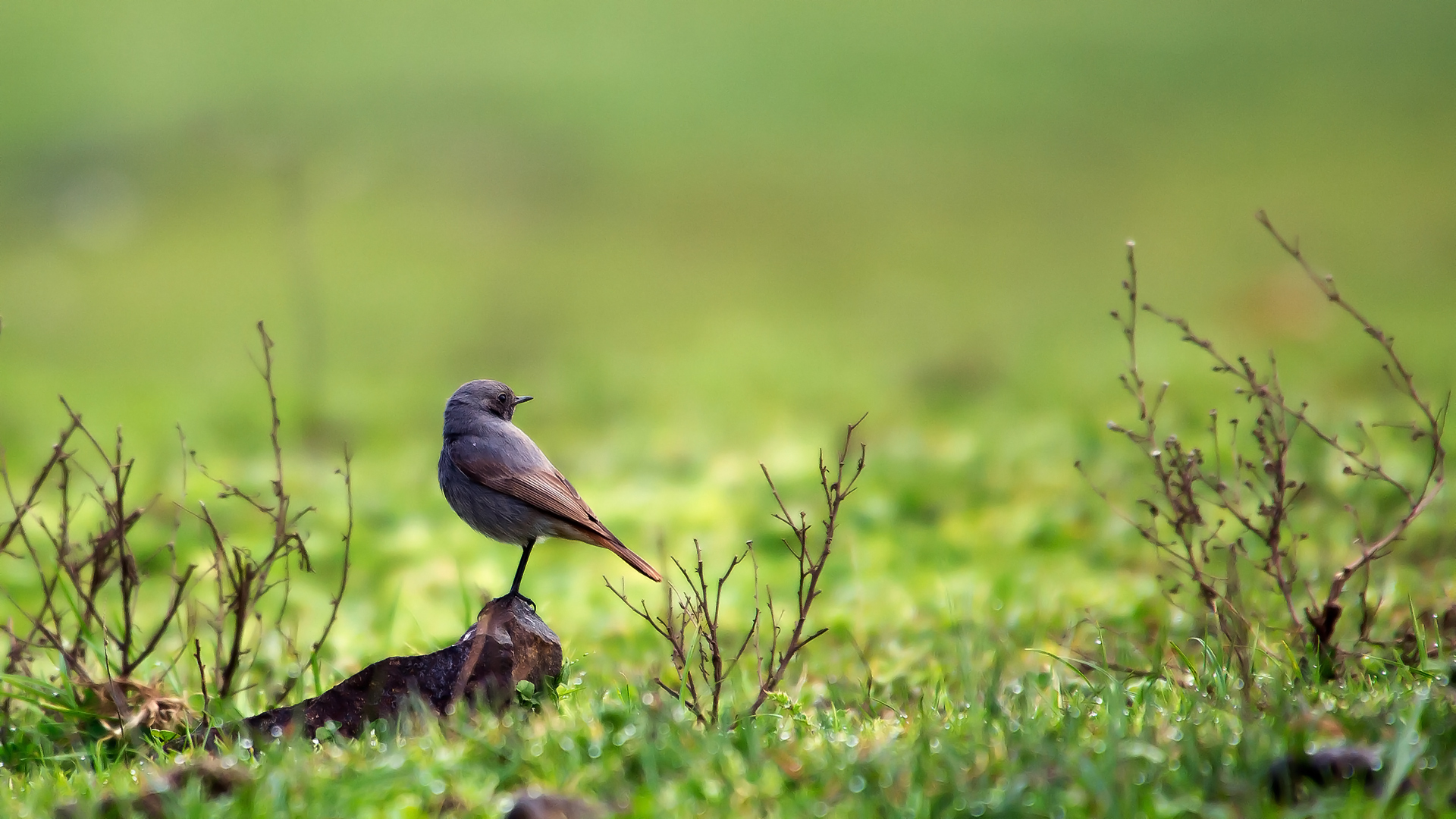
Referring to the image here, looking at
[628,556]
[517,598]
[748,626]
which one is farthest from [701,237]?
[628,556]

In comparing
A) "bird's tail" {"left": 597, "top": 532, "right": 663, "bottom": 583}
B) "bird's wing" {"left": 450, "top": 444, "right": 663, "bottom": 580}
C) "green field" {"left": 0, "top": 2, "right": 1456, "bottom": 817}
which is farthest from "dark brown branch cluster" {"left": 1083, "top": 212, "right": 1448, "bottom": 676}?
"bird's wing" {"left": 450, "top": 444, "right": 663, "bottom": 580}

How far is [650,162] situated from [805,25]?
5.49m

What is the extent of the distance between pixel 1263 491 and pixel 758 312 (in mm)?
8252

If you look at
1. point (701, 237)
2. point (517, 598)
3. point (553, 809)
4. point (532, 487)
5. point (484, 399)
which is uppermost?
point (701, 237)

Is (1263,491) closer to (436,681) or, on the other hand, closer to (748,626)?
(748,626)

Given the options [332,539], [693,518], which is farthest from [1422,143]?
[332,539]

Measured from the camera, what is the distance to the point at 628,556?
14.6 ft

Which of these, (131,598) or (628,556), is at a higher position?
(131,598)

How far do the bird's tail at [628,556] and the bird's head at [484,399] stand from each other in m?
0.66

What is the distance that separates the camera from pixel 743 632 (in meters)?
7.00

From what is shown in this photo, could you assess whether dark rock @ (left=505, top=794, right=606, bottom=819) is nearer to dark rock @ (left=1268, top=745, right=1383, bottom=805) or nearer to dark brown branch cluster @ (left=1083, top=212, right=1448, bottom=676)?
dark rock @ (left=1268, top=745, right=1383, bottom=805)

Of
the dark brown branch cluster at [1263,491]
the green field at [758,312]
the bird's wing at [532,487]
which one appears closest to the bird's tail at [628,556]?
the bird's wing at [532,487]

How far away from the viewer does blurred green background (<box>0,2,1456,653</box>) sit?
9.57 metres

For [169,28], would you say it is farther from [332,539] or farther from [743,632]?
[743,632]
